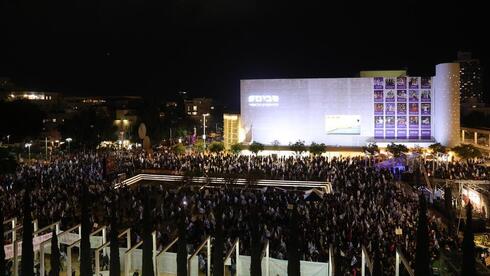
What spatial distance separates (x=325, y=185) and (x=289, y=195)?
5.32m

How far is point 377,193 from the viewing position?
16641 millimetres

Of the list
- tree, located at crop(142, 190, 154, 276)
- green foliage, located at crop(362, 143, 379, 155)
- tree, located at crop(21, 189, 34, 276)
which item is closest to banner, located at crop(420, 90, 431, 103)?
green foliage, located at crop(362, 143, 379, 155)

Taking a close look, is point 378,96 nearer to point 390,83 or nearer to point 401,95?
point 390,83

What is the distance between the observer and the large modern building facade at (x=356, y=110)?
34.6 metres

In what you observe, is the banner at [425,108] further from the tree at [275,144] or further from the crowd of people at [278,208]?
the tree at [275,144]

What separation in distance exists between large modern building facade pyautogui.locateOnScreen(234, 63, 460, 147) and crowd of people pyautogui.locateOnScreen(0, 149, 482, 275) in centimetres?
1205

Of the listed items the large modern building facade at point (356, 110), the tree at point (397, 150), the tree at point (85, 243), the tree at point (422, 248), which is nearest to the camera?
the tree at point (422, 248)

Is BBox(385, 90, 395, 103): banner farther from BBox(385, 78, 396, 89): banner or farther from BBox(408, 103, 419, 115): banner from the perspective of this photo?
BBox(408, 103, 419, 115): banner

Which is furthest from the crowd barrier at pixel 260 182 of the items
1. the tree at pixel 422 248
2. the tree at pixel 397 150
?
the tree at pixel 422 248

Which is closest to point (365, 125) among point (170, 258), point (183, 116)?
point (170, 258)

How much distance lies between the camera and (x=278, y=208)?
1448 cm

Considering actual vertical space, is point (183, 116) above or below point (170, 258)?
above

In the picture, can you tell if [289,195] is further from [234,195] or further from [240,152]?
[240,152]

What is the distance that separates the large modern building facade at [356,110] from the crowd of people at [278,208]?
12.0m
